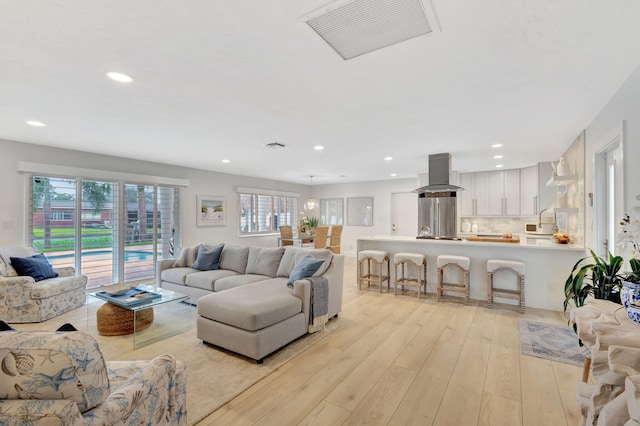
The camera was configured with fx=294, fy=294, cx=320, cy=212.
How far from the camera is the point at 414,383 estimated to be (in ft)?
7.41

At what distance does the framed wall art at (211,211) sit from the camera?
264 inches

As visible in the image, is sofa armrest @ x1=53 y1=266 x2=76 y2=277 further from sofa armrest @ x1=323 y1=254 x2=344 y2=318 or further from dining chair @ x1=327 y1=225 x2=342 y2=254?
dining chair @ x1=327 y1=225 x2=342 y2=254

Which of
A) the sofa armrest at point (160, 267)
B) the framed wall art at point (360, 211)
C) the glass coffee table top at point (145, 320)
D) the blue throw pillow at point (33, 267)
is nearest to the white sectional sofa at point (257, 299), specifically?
the sofa armrest at point (160, 267)

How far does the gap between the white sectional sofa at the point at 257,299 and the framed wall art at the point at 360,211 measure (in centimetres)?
525

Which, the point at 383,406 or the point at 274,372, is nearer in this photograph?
the point at 383,406

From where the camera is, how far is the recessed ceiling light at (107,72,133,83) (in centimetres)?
224

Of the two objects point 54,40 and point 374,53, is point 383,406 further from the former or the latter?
point 54,40

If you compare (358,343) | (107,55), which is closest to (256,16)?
(107,55)

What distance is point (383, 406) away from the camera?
78.4 inches

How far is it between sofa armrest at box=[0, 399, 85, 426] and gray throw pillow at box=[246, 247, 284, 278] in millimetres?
3151

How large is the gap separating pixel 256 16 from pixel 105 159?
4949 millimetres

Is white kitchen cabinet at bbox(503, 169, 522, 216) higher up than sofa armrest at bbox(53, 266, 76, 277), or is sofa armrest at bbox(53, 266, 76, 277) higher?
white kitchen cabinet at bbox(503, 169, 522, 216)

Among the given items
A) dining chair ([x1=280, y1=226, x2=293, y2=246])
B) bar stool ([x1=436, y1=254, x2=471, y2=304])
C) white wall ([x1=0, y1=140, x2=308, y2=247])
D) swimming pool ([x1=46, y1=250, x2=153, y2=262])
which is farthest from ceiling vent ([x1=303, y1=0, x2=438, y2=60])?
dining chair ([x1=280, y1=226, x2=293, y2=246])

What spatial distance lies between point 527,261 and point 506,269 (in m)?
0.38
